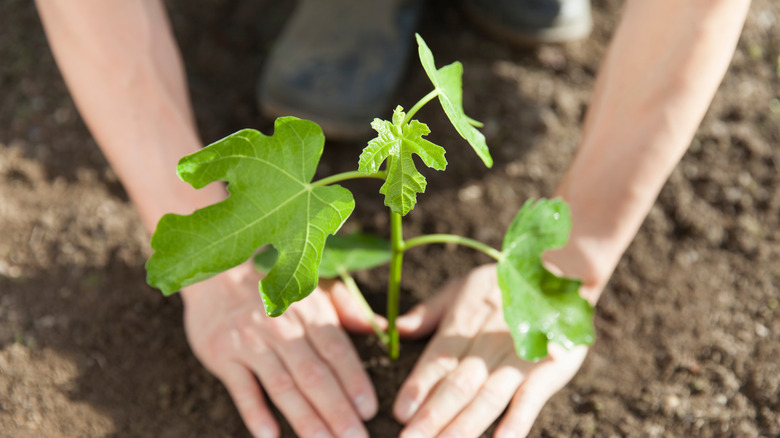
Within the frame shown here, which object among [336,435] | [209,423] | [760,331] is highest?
[336,435]

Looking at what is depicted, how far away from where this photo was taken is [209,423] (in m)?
1.87

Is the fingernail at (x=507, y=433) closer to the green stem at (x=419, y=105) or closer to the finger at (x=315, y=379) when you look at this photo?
the finger at (x=315, y=379)

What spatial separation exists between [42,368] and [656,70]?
1.91m

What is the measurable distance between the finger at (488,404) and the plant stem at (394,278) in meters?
0.27

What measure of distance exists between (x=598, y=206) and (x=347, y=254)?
0.71 m

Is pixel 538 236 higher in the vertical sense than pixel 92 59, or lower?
lower

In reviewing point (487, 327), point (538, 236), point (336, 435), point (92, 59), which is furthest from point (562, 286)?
point (92, 59)

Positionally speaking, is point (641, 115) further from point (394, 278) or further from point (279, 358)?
point (279, 358)

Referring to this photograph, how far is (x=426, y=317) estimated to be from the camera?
191 cm

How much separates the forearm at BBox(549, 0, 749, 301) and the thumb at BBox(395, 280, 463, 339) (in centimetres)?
31

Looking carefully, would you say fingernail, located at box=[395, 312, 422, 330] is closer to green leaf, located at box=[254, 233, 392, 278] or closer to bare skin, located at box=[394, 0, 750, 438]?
bare skin, located at box=[394, 0, 750, 438]

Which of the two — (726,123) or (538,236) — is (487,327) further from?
(726,123)

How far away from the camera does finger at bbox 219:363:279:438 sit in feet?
5.67

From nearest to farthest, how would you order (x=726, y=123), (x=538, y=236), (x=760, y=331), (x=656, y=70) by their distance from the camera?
(x=538, y=236) → (x=656, y=70) → (x=760, y=331) → (x=726, y=123)
